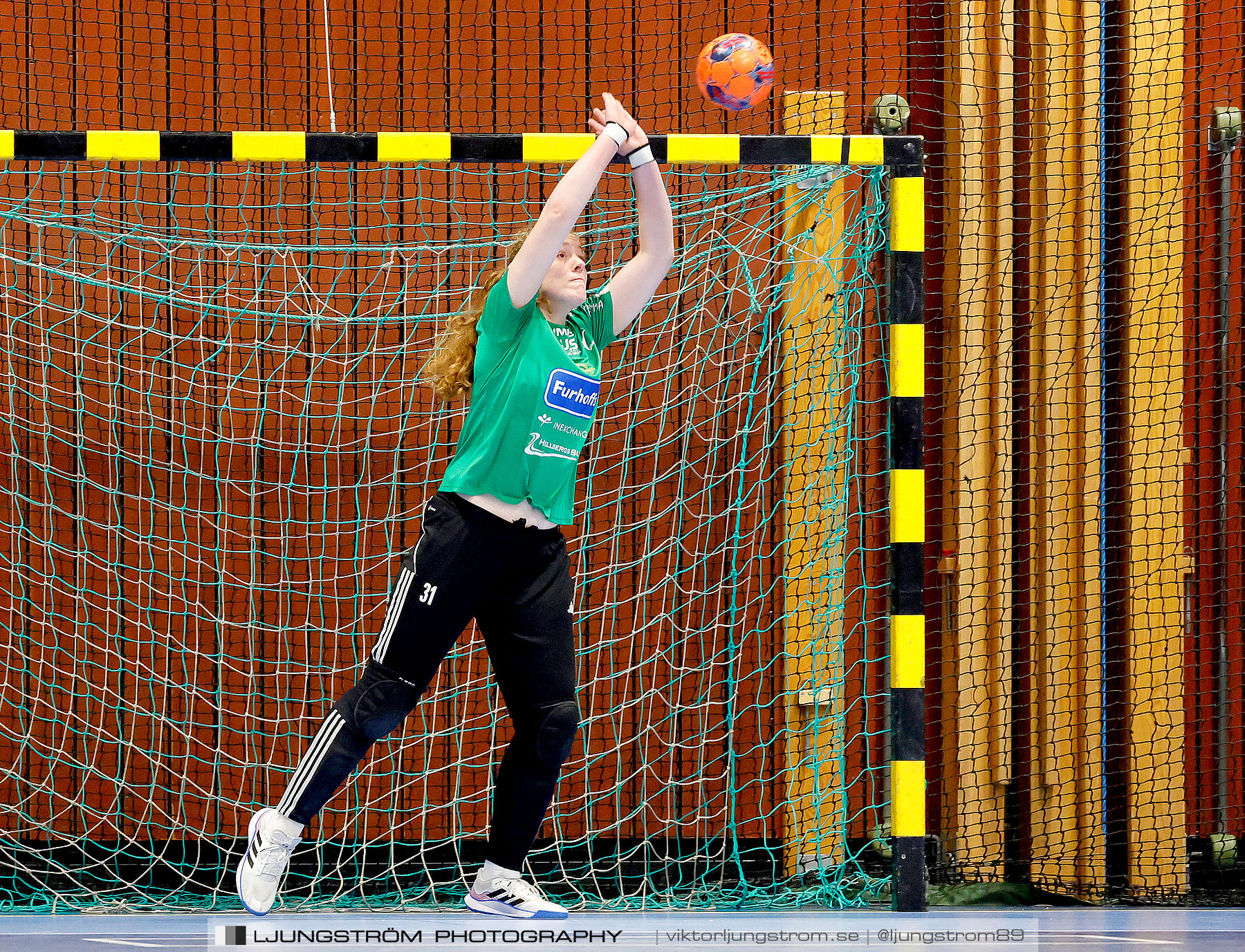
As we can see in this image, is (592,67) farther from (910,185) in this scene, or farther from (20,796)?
(20,796)

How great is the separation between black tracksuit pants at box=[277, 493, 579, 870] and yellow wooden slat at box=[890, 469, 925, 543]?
1.13m

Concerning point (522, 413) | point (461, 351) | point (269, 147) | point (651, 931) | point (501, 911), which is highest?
point (269, 147)

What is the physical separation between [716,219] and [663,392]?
64 centimetres

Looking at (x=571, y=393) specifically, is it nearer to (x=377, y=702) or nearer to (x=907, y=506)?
(x=377, y=702)

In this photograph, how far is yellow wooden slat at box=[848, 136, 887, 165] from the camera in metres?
3.08

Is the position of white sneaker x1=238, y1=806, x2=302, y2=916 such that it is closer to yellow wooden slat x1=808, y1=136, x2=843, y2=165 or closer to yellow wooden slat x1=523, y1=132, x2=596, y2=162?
yellow wooden slat x1=523, y1=132, x2=596, y2=162

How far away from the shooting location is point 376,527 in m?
3.91

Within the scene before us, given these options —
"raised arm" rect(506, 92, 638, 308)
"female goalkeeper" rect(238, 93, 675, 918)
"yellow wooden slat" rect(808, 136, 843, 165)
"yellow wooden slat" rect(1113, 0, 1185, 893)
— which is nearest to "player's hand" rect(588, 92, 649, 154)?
→ "female goalkeeper" rect(238, 93, 675, 918)

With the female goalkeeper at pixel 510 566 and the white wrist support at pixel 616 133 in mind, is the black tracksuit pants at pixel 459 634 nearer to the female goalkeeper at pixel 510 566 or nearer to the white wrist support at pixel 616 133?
the female goalkeeper at pixel 510 566

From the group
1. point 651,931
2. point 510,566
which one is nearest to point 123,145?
point 510,566

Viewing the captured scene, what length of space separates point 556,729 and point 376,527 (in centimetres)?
173

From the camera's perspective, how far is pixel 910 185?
122 inches

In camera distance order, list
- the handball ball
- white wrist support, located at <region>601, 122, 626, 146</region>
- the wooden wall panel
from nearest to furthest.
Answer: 1. white wrist support, located at <region>601, 122, 626, 146</region>
2. the handball ball
3. the wooden wall panel

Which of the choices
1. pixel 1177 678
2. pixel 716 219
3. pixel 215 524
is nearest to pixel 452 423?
pixel 215 524
